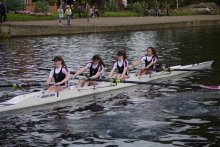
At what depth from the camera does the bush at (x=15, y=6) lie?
61.1 metres

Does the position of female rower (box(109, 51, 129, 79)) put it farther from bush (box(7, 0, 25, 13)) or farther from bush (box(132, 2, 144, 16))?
bush (box(132, 2, 144, 16))

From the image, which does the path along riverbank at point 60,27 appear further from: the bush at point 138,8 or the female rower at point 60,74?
the female rower at point 60,74

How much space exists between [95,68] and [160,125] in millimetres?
6209

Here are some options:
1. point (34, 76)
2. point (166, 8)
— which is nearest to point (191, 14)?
point (166, 8)

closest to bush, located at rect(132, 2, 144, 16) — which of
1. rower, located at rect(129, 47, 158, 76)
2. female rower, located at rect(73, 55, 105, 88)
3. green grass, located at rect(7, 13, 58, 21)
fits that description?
green grass, located at rect(7, 13, 58, 21)

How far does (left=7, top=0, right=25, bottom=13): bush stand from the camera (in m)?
61.1

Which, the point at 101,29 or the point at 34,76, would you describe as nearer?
the point at 34,76

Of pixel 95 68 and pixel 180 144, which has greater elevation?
pixel 95 68

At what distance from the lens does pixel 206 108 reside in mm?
18000

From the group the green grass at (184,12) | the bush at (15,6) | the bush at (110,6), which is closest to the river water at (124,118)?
the bush at (15,6)

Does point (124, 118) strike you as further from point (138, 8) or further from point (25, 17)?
point (138, 8)

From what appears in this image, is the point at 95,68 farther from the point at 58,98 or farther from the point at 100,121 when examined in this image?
the point at 100,121

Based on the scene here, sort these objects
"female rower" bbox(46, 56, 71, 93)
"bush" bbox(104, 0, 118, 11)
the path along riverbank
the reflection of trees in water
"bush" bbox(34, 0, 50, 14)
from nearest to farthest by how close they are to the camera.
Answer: "female rower" bbox(46, 56, 71, 93)
the reflection of trees in water
the path along riverbank
"bush" bbox(34, 0, 50, 14)
"bush" bbox(104, 0, 118, 11)

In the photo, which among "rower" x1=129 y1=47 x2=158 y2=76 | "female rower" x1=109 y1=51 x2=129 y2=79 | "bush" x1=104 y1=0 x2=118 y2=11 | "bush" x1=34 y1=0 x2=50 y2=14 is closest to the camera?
"female rower" x1=109 y1=51 x2=129 y2=79
